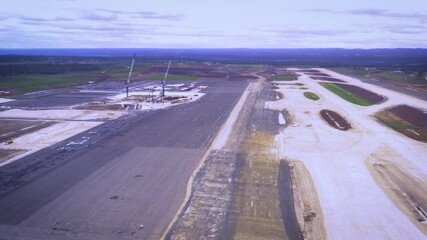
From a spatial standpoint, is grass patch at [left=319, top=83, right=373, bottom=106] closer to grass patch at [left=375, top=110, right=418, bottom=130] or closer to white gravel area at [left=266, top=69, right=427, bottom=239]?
white gravel area at [left=266, top=69, right=427, bottom=239]

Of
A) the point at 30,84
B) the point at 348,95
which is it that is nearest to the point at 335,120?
the point at 348,95

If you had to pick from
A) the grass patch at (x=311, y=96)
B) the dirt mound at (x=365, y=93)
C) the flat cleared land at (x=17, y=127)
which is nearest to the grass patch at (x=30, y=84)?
the flat cleared land at (x=17, y=127)

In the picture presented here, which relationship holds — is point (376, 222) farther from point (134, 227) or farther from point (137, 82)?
point (137, 82)

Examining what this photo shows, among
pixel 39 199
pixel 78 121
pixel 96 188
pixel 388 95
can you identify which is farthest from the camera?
pixel 388 95

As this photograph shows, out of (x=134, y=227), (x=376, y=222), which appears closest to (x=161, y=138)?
(x=134, y=227)

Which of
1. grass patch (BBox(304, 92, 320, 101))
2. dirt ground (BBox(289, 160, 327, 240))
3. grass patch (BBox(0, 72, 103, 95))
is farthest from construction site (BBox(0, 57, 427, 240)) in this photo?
grass patch (BBox(0, 72, 103, 95))
